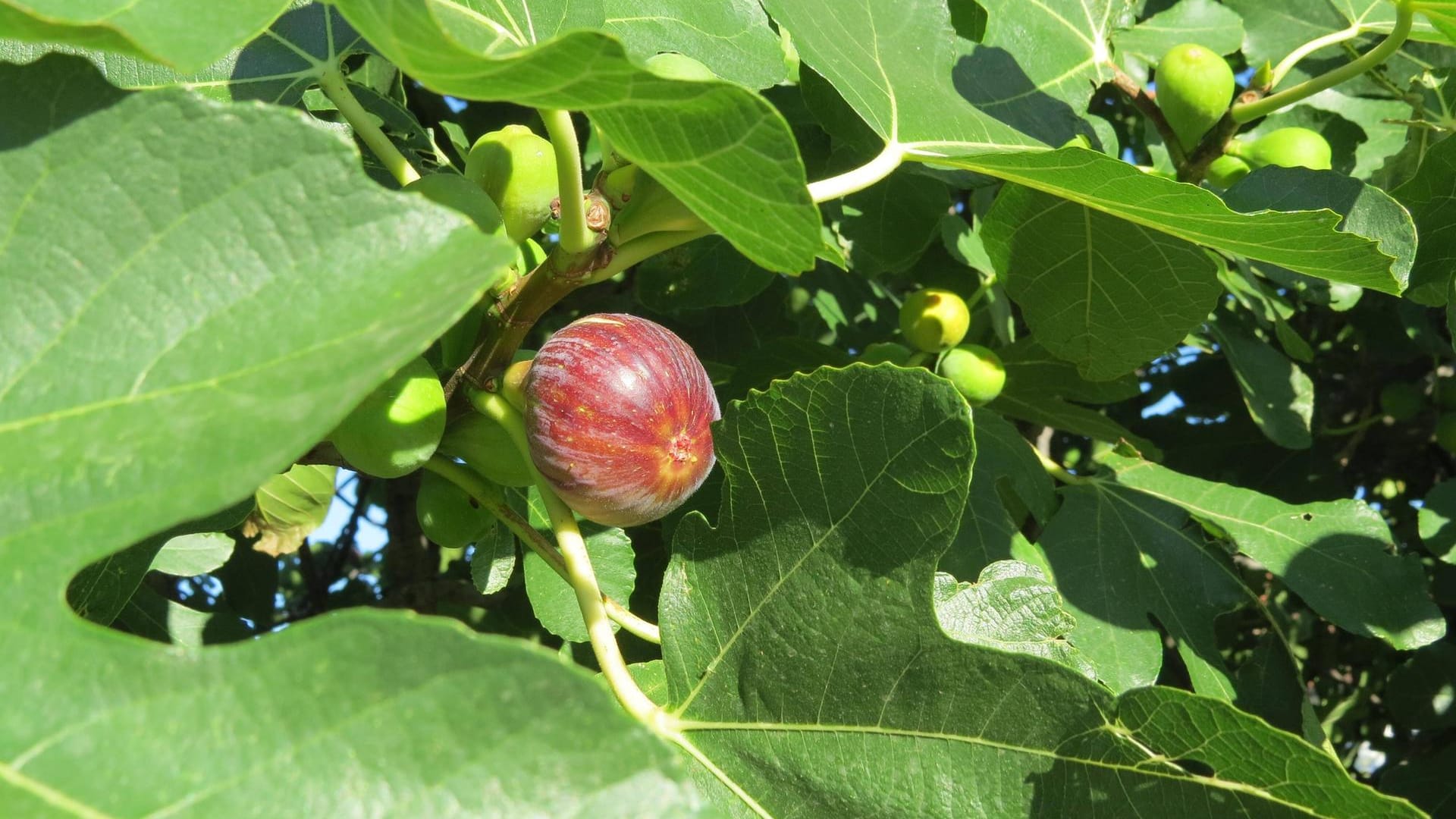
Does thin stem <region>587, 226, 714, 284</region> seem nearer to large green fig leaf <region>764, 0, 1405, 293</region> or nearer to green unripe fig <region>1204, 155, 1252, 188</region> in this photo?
large green fig leaf <region>764, 0, 1405, 293</region>

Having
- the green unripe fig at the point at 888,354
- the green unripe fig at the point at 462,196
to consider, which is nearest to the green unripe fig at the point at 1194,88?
the green unripe fig at the point at 888,354

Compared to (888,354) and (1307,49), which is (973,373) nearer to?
(888,354)

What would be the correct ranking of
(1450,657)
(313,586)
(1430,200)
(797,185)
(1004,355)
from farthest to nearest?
(313,586) → (1450,657) → (1004,355) → (1430,200) → (797,185)

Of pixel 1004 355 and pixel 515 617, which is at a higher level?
pixel 1004 355

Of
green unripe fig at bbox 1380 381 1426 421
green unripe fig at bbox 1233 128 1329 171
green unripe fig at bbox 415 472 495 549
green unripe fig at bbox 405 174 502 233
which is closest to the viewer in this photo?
green unripe fig at bbox 405 174 502 233

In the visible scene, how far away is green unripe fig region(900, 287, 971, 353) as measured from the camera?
1.90 metres

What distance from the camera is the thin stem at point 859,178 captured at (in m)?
1.10

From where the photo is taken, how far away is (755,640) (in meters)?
→ 1.05

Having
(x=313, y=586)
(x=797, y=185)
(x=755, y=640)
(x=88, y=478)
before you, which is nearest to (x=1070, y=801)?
(x=755, y=640)

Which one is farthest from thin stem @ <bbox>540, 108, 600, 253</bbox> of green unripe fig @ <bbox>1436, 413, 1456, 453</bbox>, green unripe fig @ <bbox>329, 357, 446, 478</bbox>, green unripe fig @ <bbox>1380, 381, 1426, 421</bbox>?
green unripe fig @ <bbox>1380, 381, 1426, 421</bbox>

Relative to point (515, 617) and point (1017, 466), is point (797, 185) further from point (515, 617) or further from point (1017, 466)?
point (515, 617)

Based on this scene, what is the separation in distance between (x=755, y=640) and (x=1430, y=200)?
4.04ft

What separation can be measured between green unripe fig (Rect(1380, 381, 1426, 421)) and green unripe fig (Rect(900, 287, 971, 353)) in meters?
1.56

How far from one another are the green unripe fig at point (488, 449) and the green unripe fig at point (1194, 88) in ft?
3.69
